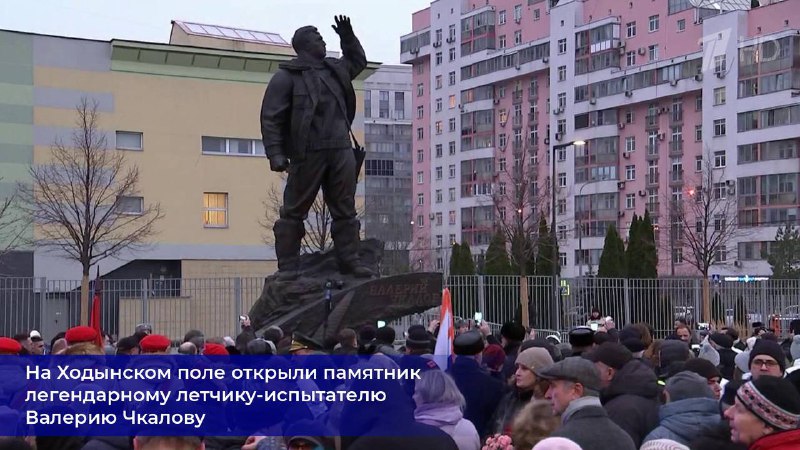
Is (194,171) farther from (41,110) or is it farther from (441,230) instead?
(441,230)

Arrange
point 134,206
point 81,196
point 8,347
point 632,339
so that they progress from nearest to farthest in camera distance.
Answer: point 8,347
point 632,339
point 81,196
point 134,206

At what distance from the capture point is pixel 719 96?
7094 cm

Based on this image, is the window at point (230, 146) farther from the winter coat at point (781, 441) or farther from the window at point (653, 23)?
the winter coat at point (781, 441)

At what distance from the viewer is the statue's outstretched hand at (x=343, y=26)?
1692 centimetres

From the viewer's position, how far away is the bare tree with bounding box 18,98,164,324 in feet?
124

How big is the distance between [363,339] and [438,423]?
7.14 m

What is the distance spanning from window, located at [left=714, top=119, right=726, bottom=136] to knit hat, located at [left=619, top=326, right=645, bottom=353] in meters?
62.0

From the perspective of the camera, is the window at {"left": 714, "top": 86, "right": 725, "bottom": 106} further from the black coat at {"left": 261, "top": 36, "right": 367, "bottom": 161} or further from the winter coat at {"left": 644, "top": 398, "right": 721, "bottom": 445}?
the winter coat at {"left": 644, "top": 398, "right": 721, "bottom": 445}

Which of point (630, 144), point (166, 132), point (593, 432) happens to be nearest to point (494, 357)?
point (593, 432)

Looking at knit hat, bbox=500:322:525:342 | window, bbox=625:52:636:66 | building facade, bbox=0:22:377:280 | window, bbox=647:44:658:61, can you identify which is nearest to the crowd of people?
knit hat, bbox=500:322:525:342

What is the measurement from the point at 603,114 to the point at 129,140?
4233cm

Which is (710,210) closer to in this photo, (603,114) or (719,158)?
(719,158)

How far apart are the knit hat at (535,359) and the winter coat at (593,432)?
1.53m

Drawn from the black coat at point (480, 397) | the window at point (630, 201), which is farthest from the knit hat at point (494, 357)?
the window at point (630, 201)
